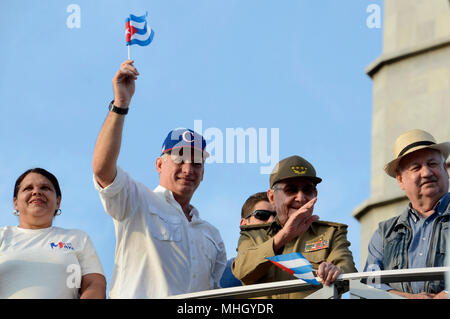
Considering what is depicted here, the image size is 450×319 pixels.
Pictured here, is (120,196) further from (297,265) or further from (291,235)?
(297,265)

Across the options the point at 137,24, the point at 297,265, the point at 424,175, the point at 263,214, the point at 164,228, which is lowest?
the point at 297,265

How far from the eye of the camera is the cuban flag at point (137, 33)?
9.14 metres

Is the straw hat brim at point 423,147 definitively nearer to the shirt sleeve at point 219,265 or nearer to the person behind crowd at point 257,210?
the person behind crowd at point 257,210

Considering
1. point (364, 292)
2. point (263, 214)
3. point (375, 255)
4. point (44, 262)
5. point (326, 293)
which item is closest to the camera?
point (364, 292)

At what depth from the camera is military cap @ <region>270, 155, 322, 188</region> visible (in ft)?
27.2

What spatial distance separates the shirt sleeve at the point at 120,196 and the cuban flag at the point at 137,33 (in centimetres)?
125

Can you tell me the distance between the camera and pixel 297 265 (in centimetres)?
661

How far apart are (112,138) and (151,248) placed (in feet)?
3.01

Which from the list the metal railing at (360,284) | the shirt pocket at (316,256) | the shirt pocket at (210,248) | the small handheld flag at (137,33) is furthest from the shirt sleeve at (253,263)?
the small handheld flag at (137,33)

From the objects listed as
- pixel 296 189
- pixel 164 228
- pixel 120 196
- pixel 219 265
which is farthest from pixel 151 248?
pixel 296 189

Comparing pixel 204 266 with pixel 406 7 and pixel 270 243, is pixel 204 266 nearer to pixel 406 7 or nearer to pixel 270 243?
pixel 270 243

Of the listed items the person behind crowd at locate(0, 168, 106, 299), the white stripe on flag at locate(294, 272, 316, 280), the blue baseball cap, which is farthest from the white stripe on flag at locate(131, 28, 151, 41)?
the white stripe on flag at locate(294, 272, 316, 280)

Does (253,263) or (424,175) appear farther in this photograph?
(424,175)
